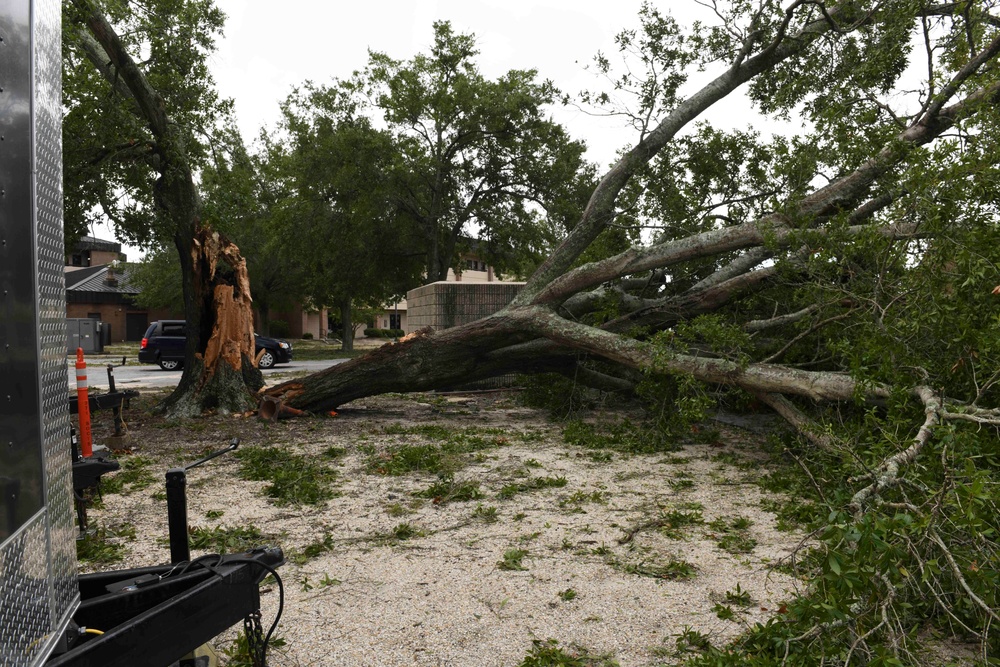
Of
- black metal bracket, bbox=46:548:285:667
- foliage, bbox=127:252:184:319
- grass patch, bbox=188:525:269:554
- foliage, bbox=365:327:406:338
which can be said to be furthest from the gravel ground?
foliage, bbox=365:327:406:338

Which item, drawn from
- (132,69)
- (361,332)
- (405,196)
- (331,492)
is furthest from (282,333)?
(331,492)

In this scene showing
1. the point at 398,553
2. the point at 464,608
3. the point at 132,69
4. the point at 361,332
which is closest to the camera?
the point at 464,608

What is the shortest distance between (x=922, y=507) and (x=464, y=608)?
86.7 inches

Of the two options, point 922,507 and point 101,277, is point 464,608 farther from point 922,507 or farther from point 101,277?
point 101,277

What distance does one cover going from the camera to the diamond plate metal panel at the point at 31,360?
1646 mm

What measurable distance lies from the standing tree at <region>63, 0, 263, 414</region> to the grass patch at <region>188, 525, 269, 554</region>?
6279 millimetres

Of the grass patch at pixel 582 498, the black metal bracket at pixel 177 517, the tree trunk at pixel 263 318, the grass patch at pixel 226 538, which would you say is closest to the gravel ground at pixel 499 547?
the grass patch at pixel 582 498

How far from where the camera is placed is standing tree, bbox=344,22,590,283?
22.6m

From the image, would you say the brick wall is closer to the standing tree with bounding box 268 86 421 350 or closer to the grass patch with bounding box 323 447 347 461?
the grass patch with bounding box 323 447 347 461

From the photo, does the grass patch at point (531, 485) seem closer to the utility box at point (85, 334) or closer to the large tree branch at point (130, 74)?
the utility box at point (85, 334)

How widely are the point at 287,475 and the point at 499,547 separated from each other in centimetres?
279

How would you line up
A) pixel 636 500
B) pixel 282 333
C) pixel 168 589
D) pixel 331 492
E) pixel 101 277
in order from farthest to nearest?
1. pixel 282 333
2. pixel 101 277
3. pixel 331 492
4. pixel 636 500
5. pixel 168 589

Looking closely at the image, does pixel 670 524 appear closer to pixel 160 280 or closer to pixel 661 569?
pixel 661 569

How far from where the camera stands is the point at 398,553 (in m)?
4.49
